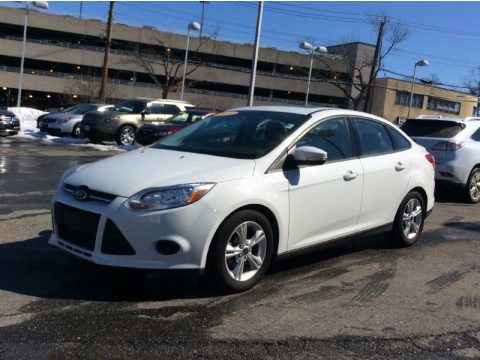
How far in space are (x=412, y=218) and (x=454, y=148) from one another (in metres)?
3.76

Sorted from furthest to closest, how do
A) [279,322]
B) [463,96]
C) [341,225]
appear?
[463,96] < [341,225] < [279,322]

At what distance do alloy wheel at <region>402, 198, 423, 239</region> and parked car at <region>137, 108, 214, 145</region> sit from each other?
976cm

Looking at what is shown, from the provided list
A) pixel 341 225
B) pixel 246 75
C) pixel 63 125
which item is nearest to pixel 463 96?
pixel 246 75

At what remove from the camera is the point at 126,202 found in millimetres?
4039

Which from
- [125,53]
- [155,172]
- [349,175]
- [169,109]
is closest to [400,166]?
[349,175]

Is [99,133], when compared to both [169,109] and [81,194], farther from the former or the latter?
[81,194]

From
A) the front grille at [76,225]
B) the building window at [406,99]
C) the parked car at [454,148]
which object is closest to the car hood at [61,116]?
the parked car at [454,148]

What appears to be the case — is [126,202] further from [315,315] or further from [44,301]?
[315,315]

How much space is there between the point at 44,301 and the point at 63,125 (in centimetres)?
1729

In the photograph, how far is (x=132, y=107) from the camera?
736 inches

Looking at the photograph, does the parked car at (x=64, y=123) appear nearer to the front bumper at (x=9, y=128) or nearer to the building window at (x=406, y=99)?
the front bumper at (x=9, y=128)

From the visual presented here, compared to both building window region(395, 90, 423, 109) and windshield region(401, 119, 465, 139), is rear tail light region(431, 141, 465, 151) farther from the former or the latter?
building window region(395, 90, 423, 109)

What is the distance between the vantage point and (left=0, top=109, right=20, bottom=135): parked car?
1861 centimetres

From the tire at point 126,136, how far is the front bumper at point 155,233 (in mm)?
14292
